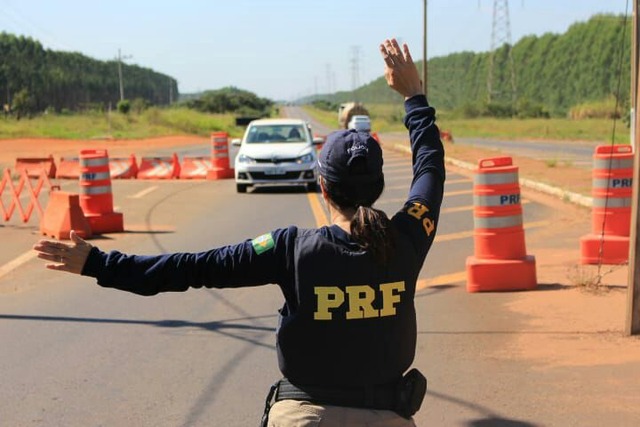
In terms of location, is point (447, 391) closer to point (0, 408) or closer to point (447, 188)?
point (0, 408)

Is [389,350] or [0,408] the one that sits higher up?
[389,350]

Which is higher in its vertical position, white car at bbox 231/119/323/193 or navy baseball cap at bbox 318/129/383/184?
navy baseball cap at bbox 318/129/383/184

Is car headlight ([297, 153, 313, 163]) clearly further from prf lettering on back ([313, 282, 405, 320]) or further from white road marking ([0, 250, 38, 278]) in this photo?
prf lettering on back ([313, 282, 405, 320])

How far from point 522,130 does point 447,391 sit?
6617 centimetres

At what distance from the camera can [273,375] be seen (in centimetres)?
578

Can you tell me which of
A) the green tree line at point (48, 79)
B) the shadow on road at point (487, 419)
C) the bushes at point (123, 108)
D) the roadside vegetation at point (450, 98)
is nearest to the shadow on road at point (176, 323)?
the shadow on road at point (487, 419)

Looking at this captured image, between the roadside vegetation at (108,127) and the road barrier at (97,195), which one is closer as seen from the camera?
the road barrier at (97,195)

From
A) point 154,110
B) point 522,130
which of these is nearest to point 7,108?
point 154,110

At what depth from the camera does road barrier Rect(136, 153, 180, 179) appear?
24125mm

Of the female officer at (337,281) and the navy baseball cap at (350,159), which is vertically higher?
the navy baseball cap at (350,159)

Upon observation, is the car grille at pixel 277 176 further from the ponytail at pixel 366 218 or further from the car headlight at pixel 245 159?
the ponytail at pixel 366 218

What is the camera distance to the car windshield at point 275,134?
67.5 feet

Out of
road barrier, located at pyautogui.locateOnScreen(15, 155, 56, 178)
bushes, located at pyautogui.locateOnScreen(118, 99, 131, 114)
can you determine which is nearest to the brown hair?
road barrier, located at pyautogui.locateOnScreen(15, 155, 56, 178)

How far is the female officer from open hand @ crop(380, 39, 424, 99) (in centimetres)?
50
